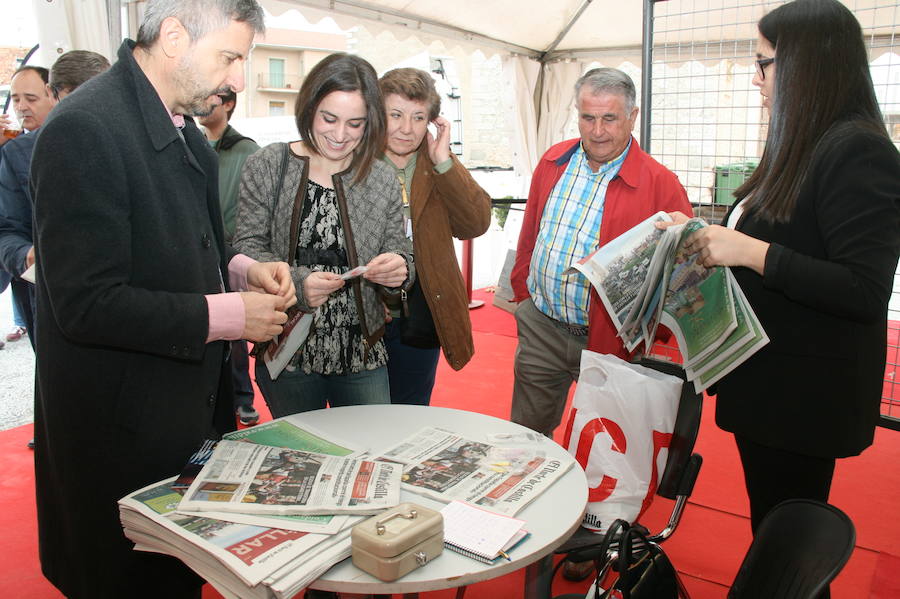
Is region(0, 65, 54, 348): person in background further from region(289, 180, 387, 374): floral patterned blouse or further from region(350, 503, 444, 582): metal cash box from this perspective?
region(350, 503, 444, 582): metal cash box

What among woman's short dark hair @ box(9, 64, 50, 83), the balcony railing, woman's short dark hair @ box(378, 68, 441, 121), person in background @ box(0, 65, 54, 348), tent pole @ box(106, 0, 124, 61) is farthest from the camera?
the balcony railing

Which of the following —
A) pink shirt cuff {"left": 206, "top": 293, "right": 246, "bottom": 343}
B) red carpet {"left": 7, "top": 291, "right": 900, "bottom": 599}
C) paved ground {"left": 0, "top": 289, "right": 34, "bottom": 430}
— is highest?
pink shirt cuff {"left": 206, "top": 293, "right": 246, "bottom": 343}

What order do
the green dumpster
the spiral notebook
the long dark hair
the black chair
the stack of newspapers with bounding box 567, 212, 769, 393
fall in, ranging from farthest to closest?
the green dumpster, the black chair, the stack of newspapers with bounding box 567, 212, 769, 393, the long dark hair, the spiral notebook

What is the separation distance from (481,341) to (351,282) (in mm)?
3239

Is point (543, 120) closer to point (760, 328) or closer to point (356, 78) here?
point (356, 78)

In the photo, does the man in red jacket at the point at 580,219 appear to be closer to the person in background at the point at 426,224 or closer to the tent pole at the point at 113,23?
the person in background at the point at 426,224

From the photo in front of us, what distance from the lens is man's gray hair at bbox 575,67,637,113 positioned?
2354mm

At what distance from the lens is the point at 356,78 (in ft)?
6.00

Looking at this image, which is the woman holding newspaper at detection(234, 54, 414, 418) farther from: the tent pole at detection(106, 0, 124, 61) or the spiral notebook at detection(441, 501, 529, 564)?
the tent pole at detection(106, 0, 124, 61)

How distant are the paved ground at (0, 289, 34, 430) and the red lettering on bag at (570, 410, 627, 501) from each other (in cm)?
315

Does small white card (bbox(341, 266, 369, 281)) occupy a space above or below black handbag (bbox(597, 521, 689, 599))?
above

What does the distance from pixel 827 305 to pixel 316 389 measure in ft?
4.13

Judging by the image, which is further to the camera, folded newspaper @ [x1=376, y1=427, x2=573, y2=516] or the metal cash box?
folded newspaper @ [x1=376, y1=427, x2=573, y2=516]

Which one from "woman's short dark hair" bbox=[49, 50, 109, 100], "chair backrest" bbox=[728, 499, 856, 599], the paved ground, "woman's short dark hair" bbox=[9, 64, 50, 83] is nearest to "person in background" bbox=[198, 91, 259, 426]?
"woman's short dark hair" bbox=[49, 50, 109, 100]
